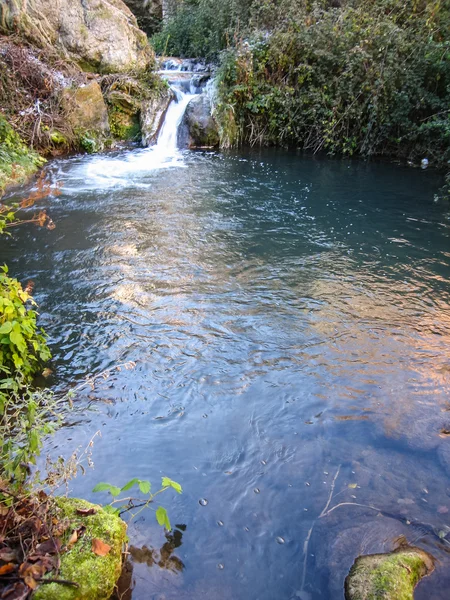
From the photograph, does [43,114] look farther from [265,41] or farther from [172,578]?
[172,578]

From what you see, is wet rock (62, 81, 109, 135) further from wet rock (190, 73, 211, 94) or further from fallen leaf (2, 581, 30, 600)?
fallen leaf (2, 581, 30, 600)

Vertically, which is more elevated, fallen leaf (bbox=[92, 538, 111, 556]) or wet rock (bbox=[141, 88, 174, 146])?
wet rock (bbox=[141, 88, 174, 146])

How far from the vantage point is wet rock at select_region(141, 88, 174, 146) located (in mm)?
12750

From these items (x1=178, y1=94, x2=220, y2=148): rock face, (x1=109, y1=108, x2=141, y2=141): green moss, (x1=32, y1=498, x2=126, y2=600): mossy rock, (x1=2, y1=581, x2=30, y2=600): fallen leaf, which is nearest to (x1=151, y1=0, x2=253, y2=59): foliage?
(x1=178, y1=94, x2=220, y2=148): rock face

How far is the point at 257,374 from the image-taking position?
4.22 meters

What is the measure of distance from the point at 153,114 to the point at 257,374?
11.1 meters

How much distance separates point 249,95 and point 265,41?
1607 millimetres

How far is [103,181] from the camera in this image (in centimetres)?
968

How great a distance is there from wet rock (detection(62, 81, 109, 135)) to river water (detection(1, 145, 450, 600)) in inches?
171

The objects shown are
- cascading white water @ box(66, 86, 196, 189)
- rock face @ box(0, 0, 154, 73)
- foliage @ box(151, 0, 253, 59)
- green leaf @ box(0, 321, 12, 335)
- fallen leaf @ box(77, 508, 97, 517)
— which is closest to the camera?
fallen leaf @ box(77, 508, 97, 517)

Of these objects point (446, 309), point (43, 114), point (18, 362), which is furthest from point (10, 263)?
point (43, 114)

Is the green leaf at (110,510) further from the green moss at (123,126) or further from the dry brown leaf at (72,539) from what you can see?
the green moss at (123,126)

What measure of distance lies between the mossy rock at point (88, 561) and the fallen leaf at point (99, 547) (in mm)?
20

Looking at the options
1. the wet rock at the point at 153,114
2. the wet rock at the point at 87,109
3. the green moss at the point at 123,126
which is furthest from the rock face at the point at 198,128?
the wet rock at the point at 87,109
